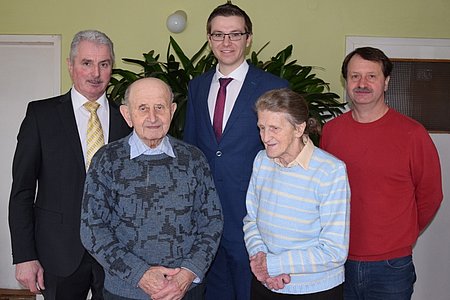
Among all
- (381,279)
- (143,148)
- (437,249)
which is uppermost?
(143,148)

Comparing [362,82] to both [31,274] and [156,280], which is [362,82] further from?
[31,274]

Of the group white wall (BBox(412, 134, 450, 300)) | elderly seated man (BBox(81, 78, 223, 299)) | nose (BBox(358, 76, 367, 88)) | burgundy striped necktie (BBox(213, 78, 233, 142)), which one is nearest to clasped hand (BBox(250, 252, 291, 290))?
elderly seated man (BBox(81, 78, 223, 299))

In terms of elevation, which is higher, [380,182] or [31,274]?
Result: [380,182]

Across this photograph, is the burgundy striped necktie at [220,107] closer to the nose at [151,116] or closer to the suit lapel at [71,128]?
the nose at [151,116]

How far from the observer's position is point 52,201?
2123 millimetres

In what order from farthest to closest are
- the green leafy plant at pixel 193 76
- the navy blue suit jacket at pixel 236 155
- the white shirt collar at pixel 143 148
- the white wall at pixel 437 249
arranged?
1. the white wall at pixel 437 249
2. the green leafy plant at pixel 193 76
3. the navy blue suit jacket at pixel 236 155
4. the white shirt collar at pixel 143 148

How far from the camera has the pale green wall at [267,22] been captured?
379 centimetres

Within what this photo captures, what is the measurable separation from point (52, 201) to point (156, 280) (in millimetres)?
637

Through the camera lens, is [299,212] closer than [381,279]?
Yes

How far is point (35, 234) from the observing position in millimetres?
2166

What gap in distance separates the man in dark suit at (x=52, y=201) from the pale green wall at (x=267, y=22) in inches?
67.8

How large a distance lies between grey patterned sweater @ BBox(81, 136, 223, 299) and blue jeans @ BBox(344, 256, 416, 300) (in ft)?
2.30

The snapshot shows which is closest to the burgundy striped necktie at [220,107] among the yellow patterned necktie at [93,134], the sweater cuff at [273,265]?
the yellow patterned necktie at [93,134]

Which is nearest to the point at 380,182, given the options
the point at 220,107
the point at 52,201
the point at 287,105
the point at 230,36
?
the point at 287,105
